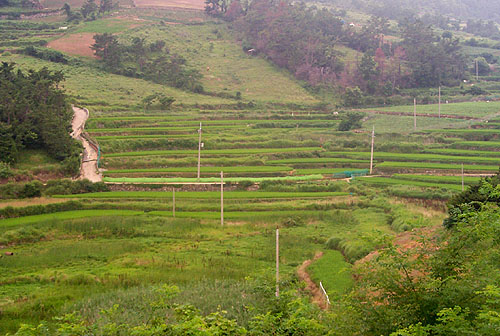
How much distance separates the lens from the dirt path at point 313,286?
2022 cm

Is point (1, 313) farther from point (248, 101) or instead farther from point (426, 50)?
point (426, 50)

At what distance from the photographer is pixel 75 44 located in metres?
82.2

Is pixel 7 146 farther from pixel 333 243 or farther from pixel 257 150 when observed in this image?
pixel 333 243

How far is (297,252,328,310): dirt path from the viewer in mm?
20219

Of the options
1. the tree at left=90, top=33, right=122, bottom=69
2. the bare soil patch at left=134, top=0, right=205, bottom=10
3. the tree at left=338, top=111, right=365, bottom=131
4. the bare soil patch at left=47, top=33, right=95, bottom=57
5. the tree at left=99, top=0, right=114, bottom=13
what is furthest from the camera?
the bare soil patch at left=134, top=0, right=205, bottom=10

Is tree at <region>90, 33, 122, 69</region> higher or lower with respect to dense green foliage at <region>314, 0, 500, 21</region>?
lower

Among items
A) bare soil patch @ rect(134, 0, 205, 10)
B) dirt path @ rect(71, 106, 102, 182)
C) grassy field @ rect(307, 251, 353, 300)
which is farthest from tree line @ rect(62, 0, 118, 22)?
grassy field @ rect(307, 251, 353, 300)

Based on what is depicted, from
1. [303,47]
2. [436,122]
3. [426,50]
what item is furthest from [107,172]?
[426,50]

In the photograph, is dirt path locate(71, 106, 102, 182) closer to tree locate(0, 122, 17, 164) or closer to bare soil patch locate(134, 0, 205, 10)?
tree locate(0, 122, 17, 164)

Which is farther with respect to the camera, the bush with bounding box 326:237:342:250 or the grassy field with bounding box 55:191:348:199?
the grassy field with bounding box 55:191:348:199

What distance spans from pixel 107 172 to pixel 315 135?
24.6 metres

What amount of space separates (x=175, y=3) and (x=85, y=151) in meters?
77.8

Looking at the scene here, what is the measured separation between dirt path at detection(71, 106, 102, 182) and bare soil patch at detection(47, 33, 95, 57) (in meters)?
23.4

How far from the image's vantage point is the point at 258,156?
1951 inches
